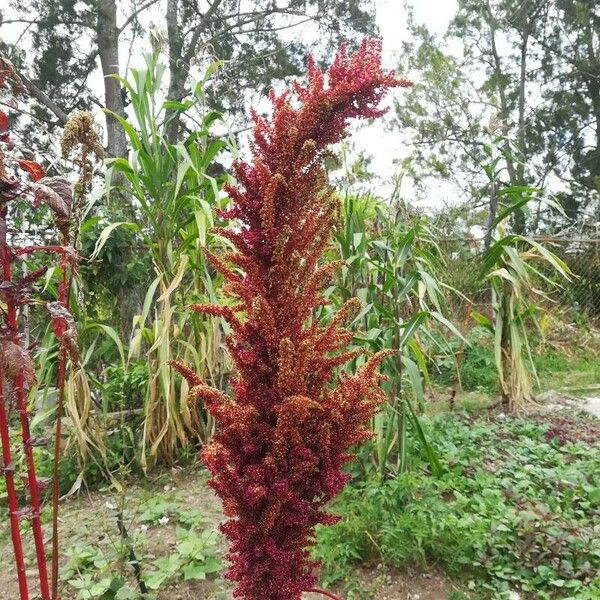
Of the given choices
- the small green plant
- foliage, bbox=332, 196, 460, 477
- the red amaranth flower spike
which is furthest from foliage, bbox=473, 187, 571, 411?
the red amaranth flower spike

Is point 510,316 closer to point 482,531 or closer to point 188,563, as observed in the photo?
point 482,531

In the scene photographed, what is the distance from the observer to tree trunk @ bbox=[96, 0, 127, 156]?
8477 mm

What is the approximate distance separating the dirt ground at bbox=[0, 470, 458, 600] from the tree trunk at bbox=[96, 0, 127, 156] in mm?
6610

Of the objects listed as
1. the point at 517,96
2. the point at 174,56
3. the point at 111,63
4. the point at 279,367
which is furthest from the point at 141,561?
the point at 517,96

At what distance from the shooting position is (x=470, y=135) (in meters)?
12.5

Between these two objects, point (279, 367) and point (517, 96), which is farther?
point (517, 96)

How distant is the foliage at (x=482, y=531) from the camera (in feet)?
6.35

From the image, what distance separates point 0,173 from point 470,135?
12602mm

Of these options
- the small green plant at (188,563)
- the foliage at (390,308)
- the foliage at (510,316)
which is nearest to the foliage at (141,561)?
the small green plant at (188,563)

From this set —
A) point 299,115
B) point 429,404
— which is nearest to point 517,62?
point 429,404

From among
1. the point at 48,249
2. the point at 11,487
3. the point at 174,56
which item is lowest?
the point at 11,487

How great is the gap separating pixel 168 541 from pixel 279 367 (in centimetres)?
158

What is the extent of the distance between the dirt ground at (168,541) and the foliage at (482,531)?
0.07 m

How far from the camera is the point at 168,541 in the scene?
2.26 meters
